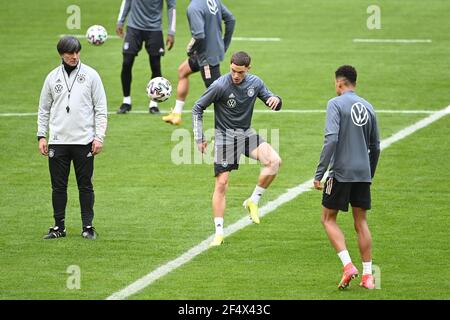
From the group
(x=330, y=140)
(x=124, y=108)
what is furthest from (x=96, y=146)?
(x=124, y=108)

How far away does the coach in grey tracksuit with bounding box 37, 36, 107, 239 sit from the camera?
46.6ft

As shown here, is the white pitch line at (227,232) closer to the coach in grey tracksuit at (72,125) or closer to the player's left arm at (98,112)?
the coach in grey tracksuit at (72,125)

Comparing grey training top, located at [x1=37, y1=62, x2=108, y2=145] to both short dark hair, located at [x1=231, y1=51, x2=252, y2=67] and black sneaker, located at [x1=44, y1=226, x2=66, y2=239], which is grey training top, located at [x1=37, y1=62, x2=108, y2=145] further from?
short dark hair, located at [x1=231, y1=51, x2=252, y2=67]

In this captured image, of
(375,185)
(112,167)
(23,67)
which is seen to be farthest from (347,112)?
(23,67)

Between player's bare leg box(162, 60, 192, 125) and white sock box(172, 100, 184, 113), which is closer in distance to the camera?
player's bare leg box(162, 60, 192, 125)

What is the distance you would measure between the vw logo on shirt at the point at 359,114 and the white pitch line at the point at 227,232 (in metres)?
2.65

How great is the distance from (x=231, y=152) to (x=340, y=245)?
8.44 ft

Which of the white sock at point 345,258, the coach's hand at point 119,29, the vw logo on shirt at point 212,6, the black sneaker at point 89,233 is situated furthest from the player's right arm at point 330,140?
the coach's hand at point 119,29

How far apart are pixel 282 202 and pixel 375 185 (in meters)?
1.71

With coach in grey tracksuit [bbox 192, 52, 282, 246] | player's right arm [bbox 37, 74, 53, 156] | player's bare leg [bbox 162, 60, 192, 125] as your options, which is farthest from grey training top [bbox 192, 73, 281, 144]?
player's bare leg [bbox 162, 60, 192, 125]

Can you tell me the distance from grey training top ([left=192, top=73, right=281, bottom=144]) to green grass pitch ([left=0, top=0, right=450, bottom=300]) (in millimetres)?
1302

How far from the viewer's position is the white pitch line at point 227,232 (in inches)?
480

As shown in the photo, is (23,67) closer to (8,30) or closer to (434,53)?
(8,30)
